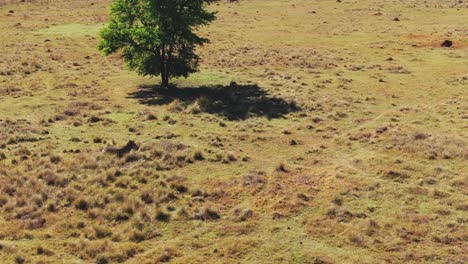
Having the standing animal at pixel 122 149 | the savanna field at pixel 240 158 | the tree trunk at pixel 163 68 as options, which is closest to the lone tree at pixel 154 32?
the tree trunk at pixel 163 68

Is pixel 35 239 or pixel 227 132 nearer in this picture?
pixel 35 239

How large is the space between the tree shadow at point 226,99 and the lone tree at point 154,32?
203cm

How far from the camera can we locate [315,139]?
1324 inches

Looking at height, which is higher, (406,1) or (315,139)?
(406,1)

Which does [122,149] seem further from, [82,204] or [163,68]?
[163,68]

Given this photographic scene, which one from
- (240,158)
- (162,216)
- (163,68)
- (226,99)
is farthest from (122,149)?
(163,68)

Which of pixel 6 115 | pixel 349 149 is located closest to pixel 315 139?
pixel 349 149

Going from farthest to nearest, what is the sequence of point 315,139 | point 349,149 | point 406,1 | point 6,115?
point 406,1
point 6,115
point 315,139
point 349,149

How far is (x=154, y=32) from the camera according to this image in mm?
41688

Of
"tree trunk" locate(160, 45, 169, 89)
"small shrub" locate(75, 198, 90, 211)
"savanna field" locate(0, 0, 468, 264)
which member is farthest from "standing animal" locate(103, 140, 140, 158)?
"tree trunk" locate(160, 45, 169, 89)

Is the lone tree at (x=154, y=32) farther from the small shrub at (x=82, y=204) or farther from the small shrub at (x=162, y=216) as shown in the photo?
the small shrub at (x=162, y=216)

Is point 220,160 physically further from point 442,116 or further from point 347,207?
point 442,116

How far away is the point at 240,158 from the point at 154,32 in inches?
669

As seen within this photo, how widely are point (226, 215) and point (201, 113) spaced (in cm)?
1634
